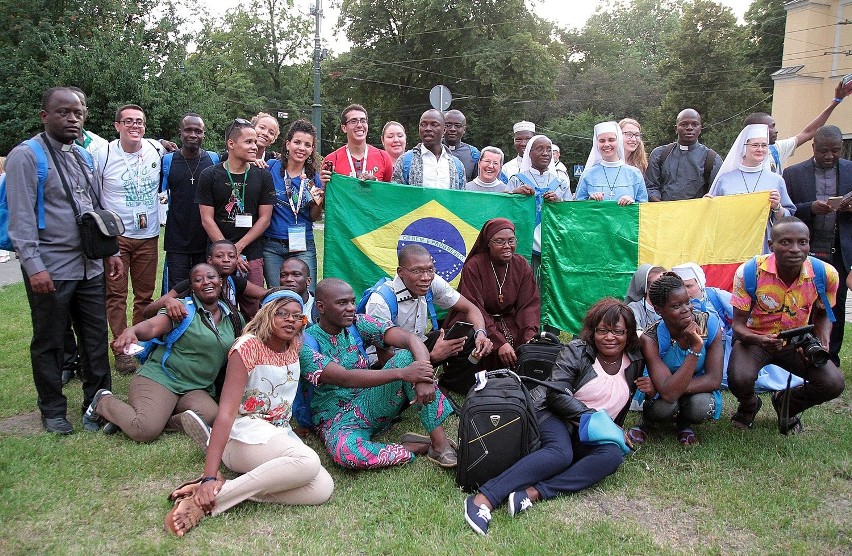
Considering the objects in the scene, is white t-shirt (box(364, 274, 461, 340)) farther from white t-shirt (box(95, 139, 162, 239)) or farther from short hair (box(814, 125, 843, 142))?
short hair (box(814, 125, 843, 142))

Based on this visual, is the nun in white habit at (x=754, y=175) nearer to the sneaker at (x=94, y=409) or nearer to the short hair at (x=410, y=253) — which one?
the short hair at (x=410, y=253)

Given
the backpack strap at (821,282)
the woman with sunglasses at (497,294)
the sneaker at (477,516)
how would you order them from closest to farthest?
the sneaker at (477,516), the backpack strap at (821,282), the woman with sunglasses at (497,294)

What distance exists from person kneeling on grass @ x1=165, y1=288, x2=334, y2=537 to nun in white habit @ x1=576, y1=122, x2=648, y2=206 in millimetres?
3736

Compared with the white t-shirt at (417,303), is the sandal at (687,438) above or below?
below

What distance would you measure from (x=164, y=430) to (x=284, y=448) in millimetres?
1410

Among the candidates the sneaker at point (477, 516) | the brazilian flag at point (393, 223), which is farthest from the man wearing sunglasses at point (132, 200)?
the sneaker at point (477, 516)

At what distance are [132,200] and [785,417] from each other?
5.45 metres

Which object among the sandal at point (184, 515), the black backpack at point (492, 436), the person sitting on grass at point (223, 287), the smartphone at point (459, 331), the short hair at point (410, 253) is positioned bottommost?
the sandal at point (184, 515)

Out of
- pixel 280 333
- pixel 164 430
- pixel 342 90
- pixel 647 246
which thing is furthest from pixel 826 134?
pixel 342 90

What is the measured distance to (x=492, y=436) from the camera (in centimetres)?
393

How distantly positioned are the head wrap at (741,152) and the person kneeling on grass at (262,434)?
440cm

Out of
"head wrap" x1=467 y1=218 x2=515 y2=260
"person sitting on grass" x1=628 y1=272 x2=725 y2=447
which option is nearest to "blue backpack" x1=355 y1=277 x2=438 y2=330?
"head wrap" x1=467 y1=218 x2=515 y2=260

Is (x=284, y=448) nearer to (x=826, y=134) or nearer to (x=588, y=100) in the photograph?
(x=826, y=134)

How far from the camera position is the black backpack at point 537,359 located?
4.98 m
